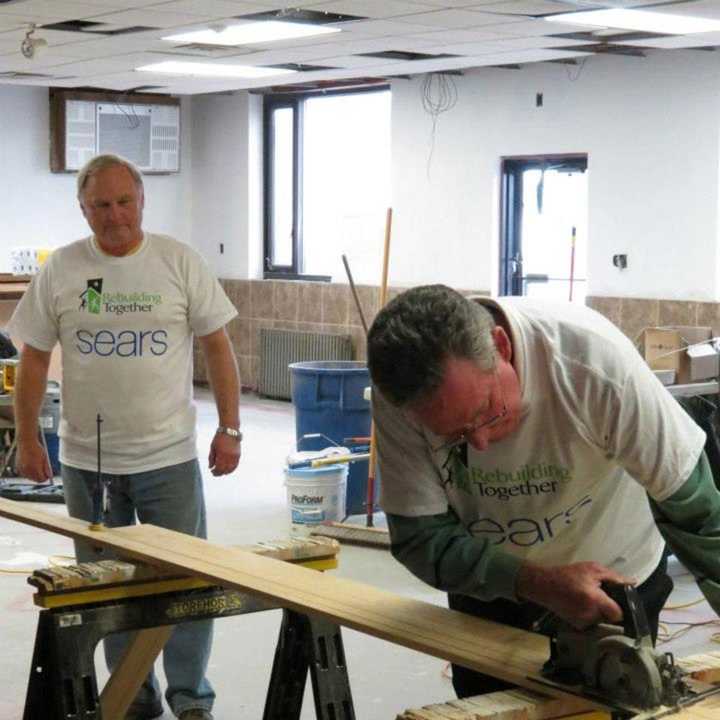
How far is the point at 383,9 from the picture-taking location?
23.0 feet

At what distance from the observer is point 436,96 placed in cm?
1030

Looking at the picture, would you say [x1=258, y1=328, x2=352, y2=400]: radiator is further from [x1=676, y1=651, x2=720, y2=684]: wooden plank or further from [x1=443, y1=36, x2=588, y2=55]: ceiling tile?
[x1=676, y1=651, x2=720, y2=684]: wooden plank

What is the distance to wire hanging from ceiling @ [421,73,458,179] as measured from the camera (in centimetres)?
1021

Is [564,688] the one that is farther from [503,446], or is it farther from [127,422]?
[127,422]

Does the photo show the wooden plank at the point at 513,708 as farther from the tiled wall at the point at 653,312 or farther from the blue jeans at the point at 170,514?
the tiled wall at the point at 653,312

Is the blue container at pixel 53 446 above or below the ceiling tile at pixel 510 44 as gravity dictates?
below

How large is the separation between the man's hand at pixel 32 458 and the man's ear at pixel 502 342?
2166 millimetres

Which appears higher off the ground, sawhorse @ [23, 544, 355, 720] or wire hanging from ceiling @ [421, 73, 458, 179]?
wire hanging from ceiling @ [421, 73, 458, 179]

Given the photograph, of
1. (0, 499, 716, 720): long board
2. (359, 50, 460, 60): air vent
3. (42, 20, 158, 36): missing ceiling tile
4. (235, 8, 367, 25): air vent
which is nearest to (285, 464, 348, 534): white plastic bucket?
(235, 8, 367, 25): air vent

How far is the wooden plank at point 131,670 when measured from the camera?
3.36 m

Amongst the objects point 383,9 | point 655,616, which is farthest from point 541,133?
point 655,616

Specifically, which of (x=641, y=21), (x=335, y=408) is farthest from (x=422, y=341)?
(x=641, y=21)

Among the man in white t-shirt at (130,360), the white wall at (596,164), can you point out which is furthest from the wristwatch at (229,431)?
the white wall at (596,164)

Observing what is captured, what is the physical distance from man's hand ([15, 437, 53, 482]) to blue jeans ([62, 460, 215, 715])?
14 centimetres
